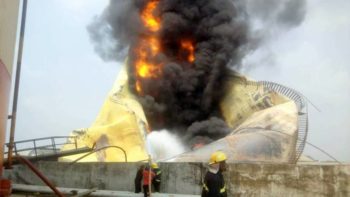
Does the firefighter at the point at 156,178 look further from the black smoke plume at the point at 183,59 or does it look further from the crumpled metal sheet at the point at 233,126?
the black smoke plume at the point at 183,59

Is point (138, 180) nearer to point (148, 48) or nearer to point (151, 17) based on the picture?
point (148, 48)

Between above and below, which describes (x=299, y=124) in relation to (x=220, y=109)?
below

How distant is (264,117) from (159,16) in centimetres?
1269

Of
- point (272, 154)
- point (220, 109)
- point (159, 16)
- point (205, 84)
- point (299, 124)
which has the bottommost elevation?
point (272, 154)

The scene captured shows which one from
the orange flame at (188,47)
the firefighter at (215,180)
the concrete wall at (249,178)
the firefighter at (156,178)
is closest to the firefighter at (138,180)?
the firefighter at (156,178)

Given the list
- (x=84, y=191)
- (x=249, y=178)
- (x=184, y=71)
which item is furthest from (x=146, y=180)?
(x=184, y=71)

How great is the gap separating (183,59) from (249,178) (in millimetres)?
18195

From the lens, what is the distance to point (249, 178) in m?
9.56

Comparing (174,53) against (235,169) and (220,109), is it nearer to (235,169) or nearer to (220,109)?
(220,109)

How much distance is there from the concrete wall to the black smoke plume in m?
12.6

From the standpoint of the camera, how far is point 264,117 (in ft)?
53.8

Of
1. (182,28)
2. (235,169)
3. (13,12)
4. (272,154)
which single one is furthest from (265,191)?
(182,28)

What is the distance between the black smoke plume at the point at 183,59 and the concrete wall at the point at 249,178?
41.3ft

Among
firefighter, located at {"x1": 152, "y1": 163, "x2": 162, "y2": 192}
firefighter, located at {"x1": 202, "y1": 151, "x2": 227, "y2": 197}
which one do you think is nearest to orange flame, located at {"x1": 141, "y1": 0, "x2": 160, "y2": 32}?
firefighter, located at {"x1": 152, "y1": 163, "x2": 162, "y2": 192}
